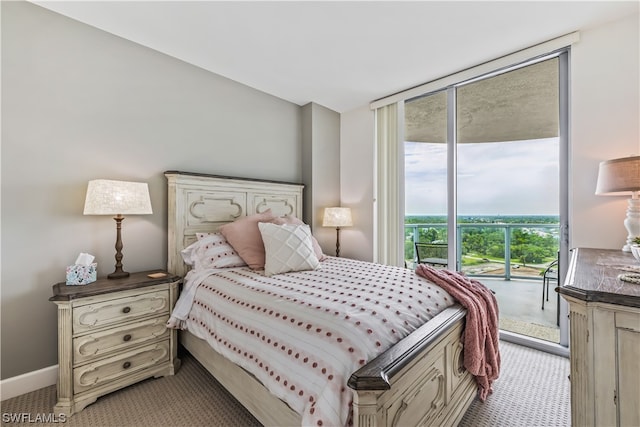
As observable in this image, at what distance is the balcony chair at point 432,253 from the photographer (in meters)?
3.33

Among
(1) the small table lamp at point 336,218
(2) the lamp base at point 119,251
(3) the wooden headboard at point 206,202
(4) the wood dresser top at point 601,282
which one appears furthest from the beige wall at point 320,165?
(4) the wood dresser top at point 601,282

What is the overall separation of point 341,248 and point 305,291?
2.37m

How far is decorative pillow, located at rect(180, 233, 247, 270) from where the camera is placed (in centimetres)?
224

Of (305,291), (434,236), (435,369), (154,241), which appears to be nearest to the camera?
(435,369)

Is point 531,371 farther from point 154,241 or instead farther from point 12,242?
point 12,242

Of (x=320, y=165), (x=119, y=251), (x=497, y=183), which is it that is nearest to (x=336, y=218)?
(x=320, y=165)

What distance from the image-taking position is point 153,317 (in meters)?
1.97

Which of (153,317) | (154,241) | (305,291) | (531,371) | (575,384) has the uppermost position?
(154,241)

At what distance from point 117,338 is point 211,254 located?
80 cm

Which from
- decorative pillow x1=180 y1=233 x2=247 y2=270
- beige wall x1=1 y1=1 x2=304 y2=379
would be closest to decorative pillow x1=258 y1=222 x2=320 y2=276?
decorative pillow x1=180 y1=233 x2=247 y2=270

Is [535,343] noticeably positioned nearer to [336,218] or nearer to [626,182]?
[626,182]

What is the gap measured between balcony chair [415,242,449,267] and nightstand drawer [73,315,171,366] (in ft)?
9.53

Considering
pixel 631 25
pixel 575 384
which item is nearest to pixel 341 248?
pixel 575 384

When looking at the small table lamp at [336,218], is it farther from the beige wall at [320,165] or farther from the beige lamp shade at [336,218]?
the beige wall at [320,165]
